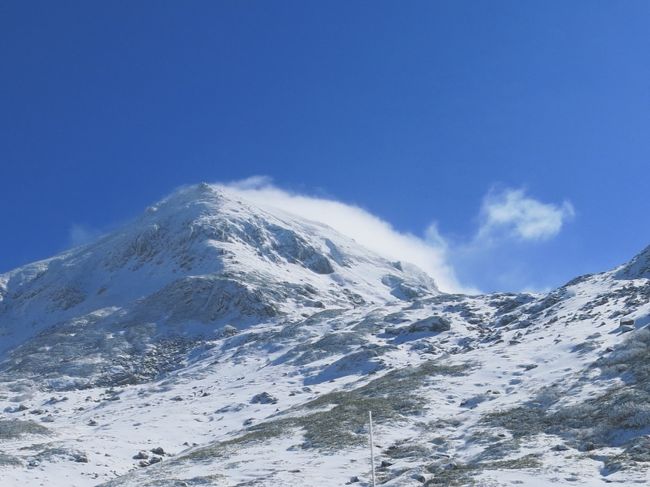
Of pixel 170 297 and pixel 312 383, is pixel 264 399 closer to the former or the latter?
pixel 312 383

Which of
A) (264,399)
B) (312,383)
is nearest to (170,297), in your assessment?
(312,383)

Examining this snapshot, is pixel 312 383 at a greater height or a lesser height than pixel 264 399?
greater

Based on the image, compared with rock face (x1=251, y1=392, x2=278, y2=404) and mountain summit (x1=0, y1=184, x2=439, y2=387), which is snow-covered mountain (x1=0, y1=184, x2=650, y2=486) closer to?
rock face (x1=251, y1=392, x2=278, y2=404)

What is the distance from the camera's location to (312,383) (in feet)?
257

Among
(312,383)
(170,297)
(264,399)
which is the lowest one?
(264,399)

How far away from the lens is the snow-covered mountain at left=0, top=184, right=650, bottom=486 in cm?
3323

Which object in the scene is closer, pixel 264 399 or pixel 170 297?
pixel 264 399

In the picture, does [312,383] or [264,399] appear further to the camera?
[312,383]

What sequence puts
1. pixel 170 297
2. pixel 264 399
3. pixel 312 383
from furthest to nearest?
pixel 170 297
pixel 312 383
pixel 264 399

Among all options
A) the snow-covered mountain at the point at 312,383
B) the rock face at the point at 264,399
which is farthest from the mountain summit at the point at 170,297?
the rock face at the point at 264,399

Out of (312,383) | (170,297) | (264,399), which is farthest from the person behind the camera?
(170,297)

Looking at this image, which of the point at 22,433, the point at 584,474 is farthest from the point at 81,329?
the point at 584,474

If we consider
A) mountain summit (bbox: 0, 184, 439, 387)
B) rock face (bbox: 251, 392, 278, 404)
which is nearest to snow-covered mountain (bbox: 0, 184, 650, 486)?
rock face (bbox: 251, 392, 278, 404)

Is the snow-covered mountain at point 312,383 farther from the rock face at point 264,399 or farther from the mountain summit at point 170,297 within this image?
the mountain summit at point 170,297
